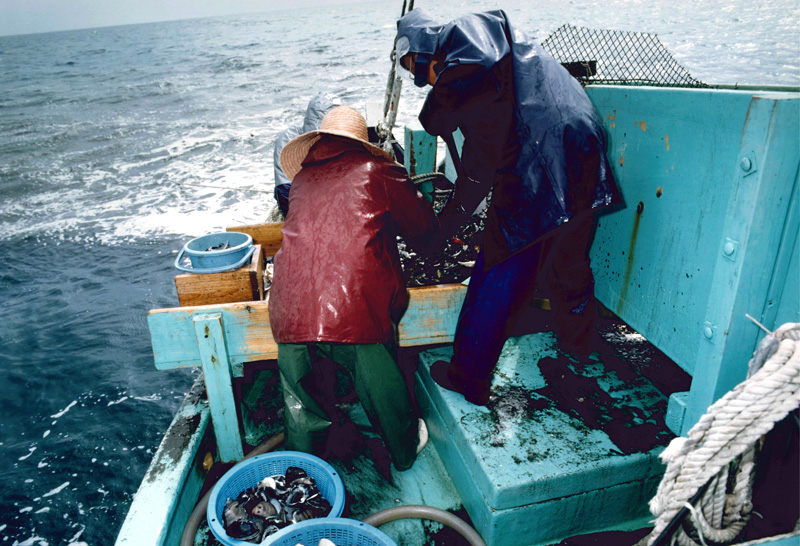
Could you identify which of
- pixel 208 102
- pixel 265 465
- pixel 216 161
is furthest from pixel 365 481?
pixel 208 102

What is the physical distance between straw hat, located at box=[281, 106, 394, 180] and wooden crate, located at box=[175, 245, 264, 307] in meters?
0.75

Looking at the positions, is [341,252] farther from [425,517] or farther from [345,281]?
[425,517]

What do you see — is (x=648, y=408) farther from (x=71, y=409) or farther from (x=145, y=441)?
(x=71, y=409)

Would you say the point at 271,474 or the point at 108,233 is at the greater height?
the point at 271,474

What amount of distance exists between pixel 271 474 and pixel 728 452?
216 centimetres

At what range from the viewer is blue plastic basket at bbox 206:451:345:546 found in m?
2.20

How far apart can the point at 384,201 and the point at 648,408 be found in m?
1.81

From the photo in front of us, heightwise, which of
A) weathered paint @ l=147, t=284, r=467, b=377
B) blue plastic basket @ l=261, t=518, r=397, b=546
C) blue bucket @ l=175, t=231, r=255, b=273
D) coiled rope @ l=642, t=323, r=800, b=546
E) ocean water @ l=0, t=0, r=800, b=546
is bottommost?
ocean water @ l=0, t=0, r=800, b=546

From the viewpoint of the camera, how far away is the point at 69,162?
14828 mm

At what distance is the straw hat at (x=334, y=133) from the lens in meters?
2.52

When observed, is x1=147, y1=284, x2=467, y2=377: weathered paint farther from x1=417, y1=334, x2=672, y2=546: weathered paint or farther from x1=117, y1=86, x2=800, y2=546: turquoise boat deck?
x1=417, y1=334, x2=672, y2=546: weathered paint

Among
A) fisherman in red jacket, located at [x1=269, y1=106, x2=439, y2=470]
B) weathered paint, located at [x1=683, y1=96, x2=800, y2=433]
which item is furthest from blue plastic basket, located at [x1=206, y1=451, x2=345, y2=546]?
weathered paint, located at [x1=683, y1=96, x2=800, y2=433]

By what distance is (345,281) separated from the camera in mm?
2338

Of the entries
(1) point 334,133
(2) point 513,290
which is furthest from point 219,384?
(2) point 513,290
